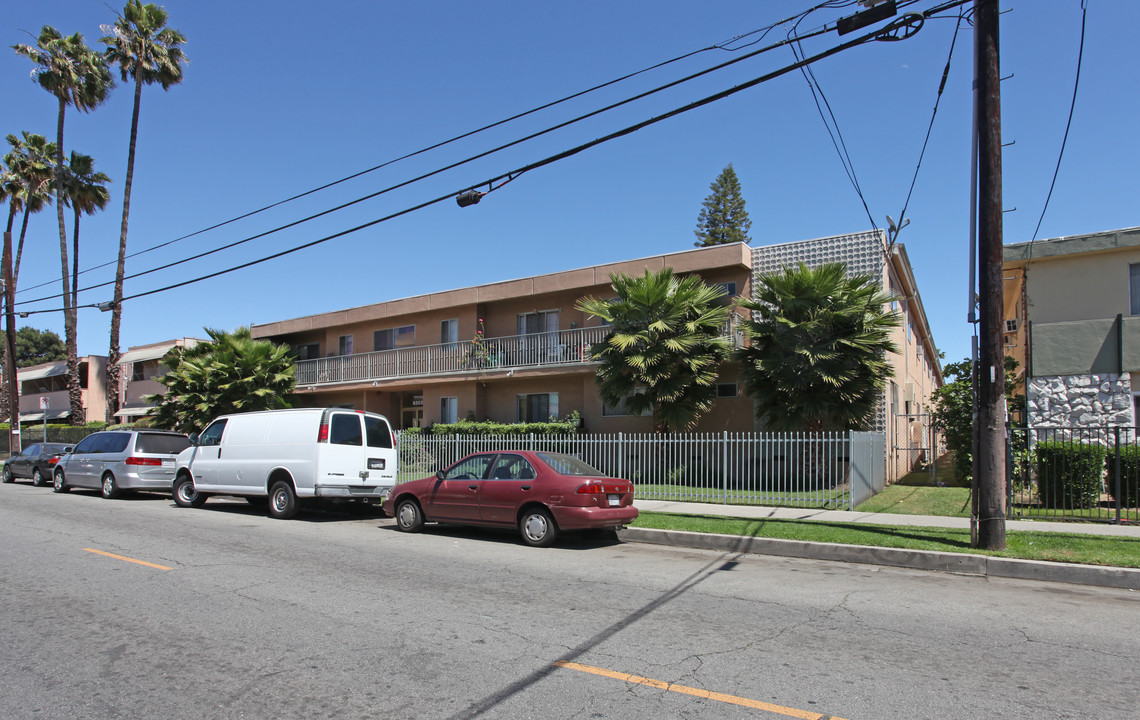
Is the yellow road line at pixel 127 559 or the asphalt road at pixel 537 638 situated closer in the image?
the asphalt road at pixel 537 638

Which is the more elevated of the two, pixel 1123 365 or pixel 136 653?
pixel 1123 365

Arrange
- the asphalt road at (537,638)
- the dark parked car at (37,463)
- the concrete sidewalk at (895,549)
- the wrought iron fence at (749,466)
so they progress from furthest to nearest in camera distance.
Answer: the dark parked car at (37,463) < the wrought iron fence at (749,466) < the concrete sidewalk at (895,549) < the asphalt road at (537,638)

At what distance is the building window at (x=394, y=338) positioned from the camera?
2794cm

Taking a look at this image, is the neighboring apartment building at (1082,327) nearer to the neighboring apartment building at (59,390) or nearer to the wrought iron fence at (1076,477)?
the wrought iron fence at (1076,477)

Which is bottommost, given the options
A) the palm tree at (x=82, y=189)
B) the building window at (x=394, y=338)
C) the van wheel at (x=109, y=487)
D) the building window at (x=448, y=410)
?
the van wheel at (x=109, y=487)

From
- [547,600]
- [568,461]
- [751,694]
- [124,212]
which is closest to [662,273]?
[568,461]

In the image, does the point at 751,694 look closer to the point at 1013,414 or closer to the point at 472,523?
the point at 472,523

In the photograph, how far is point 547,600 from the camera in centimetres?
704

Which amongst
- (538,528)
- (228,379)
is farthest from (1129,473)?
(228,379)

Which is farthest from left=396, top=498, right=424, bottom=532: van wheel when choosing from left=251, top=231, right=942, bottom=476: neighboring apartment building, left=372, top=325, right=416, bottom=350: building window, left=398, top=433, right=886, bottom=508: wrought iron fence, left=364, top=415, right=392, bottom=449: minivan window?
left=372, top=325, right=416, bottom=350: building window

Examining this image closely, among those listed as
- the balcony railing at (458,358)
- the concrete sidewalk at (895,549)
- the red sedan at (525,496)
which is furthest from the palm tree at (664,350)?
the red sedan at (525,496)

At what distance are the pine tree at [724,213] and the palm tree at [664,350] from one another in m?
38.0

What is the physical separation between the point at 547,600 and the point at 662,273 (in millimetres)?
12302

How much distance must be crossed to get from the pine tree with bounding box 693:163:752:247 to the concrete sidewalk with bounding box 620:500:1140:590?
43.0m
